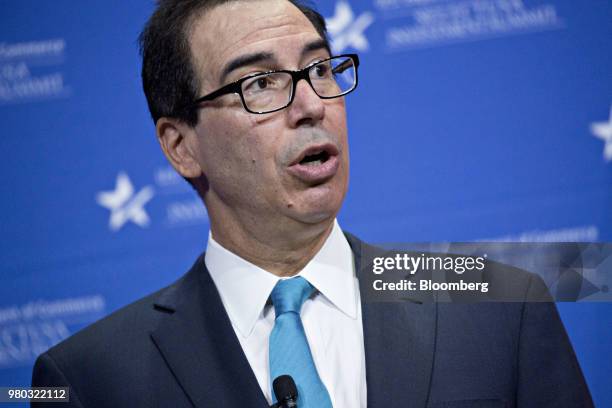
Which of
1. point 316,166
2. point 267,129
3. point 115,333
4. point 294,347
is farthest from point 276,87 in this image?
point 115,333

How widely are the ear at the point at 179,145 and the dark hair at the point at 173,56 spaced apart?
2cm

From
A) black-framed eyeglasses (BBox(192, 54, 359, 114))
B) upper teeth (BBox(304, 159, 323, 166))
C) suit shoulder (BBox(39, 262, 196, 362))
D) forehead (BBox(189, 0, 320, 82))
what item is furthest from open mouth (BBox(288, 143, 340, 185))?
suit shoulder (BBox(39, 262, 196, 362))

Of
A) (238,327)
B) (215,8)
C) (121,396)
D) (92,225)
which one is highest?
(215,8)

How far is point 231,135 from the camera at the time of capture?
184 centimetres

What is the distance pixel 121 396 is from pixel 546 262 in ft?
3.53

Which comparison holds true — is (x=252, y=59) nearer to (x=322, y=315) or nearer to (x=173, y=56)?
(x=173, y=56)

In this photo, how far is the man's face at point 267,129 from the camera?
1771 mm

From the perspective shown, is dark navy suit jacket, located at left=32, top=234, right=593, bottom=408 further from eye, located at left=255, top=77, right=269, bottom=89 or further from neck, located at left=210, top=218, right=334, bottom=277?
eye, located at left=255, top=77, right=269, bottom=89

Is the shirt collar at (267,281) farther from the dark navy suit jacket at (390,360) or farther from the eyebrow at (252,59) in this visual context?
the eyebrow at (252,59)

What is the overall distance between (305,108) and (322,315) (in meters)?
0.49

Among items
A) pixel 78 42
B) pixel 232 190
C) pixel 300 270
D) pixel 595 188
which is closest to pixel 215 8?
pixel 232 190

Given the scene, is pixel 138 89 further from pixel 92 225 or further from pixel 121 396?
pixel 121 396

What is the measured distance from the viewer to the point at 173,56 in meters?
2.00

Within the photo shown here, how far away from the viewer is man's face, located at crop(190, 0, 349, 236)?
5.81ft
